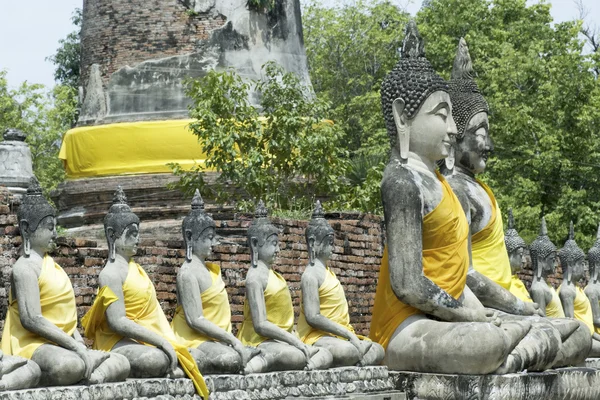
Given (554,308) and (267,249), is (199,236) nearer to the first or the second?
(267,249)

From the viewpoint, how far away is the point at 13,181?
1137 cm

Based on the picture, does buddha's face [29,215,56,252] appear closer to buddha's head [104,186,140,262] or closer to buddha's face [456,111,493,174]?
buddha's head [104,186,140,262]

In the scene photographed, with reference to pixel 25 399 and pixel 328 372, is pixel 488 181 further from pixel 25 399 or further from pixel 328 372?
pixel 25 399

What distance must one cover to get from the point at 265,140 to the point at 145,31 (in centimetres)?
273

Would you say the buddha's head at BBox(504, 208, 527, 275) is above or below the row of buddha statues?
below

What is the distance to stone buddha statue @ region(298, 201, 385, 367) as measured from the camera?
9211mm

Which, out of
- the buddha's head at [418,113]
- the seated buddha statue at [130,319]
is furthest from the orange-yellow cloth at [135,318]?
the buddha's head at [418,113]

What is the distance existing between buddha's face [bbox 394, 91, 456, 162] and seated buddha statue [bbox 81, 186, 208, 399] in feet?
5.74

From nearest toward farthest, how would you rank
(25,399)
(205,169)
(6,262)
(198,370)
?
1. (25,399)
2. (198,370)
3. (6,262)
4. (205,169)

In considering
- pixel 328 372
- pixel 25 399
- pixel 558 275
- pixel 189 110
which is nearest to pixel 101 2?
pixel 189 110

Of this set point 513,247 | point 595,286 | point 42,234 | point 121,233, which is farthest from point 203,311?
point 595,286

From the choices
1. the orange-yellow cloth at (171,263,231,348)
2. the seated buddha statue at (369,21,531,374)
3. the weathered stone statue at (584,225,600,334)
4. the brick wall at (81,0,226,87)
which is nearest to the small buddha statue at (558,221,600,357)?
the weathered stone statue at (584,225,600,334)

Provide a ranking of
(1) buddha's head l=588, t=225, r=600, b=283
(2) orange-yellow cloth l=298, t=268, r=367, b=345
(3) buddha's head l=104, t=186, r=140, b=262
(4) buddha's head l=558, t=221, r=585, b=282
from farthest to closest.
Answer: (1) buddha's head l=588, t=225, r=600, b=283 → (4) buddha's head l=558, t=221, r=585, b=282 → (2) orange-yellow cloth l=298, t=268, r=367, b=345 → (3) buddha's head l=104, t=186, r=140, b=262

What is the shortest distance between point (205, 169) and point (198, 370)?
6.93m
